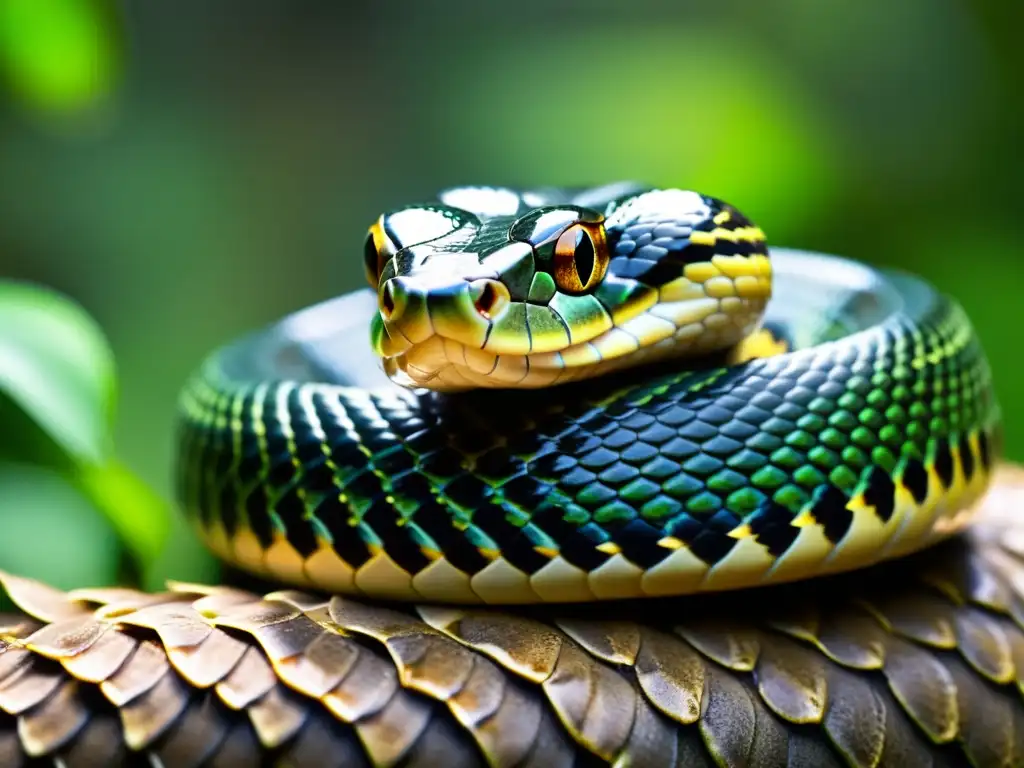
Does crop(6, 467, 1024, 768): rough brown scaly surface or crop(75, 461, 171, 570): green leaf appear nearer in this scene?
crop(6, 467, 1024, 768): rough brown scaly surface

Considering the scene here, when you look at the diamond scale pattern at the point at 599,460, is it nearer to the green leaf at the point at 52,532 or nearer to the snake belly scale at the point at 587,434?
the snake belly scale at the point at 587,434

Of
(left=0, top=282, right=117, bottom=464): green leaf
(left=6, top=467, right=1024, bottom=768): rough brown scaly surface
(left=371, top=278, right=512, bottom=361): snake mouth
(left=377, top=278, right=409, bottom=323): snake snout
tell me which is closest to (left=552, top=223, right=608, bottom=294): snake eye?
(left=371, top=278, right=512, bottom=361): snake mouth

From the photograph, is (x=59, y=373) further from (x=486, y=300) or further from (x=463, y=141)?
(x=463, y=141)

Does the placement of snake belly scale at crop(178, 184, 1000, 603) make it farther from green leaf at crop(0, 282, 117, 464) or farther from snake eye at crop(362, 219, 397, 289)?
green leaf at crop(0, 282, 117, 464)

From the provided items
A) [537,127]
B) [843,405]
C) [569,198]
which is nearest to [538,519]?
[843,405]

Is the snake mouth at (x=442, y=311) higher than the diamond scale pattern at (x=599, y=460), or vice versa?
the snake mouth at (x=442, y=311)

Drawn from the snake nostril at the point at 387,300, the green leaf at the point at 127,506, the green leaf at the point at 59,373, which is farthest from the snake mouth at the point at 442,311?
the green leaf at the point at 127,506
